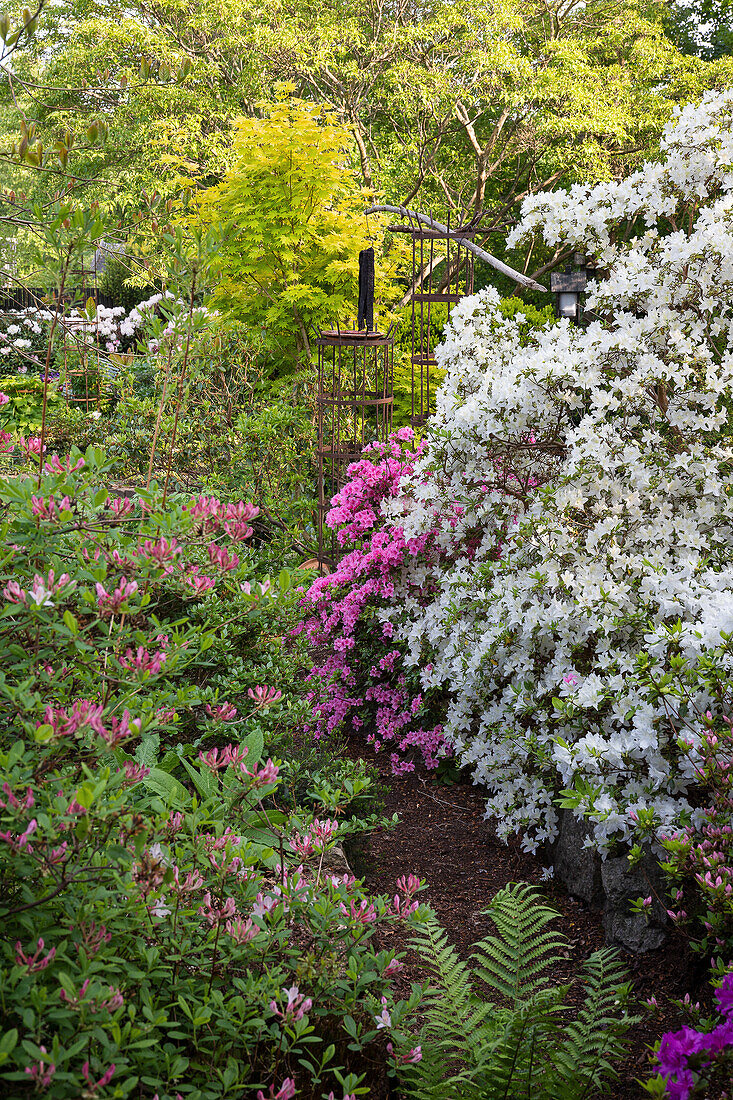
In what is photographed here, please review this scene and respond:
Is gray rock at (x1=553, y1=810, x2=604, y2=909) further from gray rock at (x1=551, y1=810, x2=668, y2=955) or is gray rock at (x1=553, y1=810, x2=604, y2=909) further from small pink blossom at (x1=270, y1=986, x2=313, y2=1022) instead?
small pink blossom at (x1=270, y1=986, x2=313, y2=1022)

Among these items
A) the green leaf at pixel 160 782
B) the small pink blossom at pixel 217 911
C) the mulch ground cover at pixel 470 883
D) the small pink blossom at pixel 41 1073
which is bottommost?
the mulch ground cover at pixel 470 883

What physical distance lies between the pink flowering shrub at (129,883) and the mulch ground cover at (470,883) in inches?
17.1

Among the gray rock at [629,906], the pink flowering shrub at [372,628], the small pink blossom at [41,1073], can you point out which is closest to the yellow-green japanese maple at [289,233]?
the pink flowering shrub at [372,628]

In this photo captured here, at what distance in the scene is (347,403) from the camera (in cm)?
515

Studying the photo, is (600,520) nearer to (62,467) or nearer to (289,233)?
(62,467)

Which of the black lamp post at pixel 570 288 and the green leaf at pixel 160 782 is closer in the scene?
the green leaf at pixel 160 782

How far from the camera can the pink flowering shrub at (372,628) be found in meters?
3.74

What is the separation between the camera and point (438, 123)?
→ 13258mm

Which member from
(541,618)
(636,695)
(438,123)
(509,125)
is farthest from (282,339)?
(509,125)

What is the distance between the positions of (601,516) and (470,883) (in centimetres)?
132

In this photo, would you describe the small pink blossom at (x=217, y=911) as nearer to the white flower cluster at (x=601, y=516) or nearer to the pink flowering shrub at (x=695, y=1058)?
the pink flowering shrub at (x=695, y=1058)

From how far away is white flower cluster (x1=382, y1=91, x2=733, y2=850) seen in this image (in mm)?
2426

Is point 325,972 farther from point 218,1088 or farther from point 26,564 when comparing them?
point 26,564

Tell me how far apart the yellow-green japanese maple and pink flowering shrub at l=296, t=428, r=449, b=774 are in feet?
10.5
